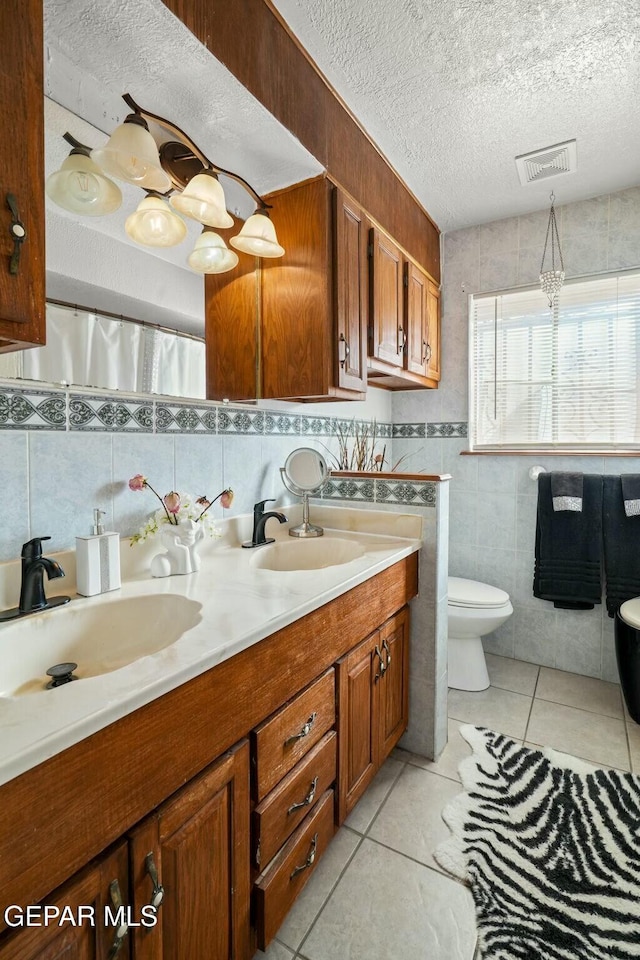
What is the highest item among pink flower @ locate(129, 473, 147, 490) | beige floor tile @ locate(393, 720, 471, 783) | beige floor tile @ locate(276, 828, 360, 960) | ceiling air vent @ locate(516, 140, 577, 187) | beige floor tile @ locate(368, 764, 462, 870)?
ceiling air vent @ locate(516, 140, 577, 187)

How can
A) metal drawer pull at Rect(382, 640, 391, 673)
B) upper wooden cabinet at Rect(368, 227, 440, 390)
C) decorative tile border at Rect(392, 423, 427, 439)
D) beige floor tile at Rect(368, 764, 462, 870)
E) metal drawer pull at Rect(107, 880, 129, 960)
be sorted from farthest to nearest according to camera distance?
decorative tile border at Rect(392, 423, 427, 439)
upper wooden cabinet at Rect(368, 227, 440, 390)
metal drawer pull at Rect(382, 640, 391, 673)
beige floor tile at Rect(368, 764, 462, 870)
metal drawer pull at Rect(107, 880, 129, 960)

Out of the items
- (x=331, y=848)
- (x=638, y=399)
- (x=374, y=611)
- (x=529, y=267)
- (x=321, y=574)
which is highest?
(x=529, y=267)

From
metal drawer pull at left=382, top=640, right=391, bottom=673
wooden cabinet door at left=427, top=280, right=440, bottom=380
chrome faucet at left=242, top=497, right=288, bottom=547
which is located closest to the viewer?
metal drawer pull at left=382, top=640, right=391, bottom=673

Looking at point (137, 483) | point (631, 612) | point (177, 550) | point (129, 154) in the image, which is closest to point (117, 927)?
point (177, 550)

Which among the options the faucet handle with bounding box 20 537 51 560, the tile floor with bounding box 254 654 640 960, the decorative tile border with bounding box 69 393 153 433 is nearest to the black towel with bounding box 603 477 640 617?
the tile floor with bounding box 254 654 640 960

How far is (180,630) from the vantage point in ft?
3.43

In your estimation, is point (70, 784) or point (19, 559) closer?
point (70, 784)

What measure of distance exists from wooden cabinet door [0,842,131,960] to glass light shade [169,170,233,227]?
147 centimetres

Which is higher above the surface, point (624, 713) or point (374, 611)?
point (374, 611)

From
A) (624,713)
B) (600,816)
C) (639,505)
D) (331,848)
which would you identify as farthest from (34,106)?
(624,713)

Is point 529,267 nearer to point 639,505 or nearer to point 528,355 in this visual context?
point 528,355

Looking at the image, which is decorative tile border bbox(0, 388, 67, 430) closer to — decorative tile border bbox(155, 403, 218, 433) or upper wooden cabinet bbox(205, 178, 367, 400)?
decorative tile border bbox(155, 403, 218, 433)

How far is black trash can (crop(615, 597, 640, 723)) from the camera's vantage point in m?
1.96

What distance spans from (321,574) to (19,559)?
744mm
